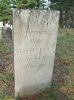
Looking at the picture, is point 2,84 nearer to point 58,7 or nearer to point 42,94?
point 42,94

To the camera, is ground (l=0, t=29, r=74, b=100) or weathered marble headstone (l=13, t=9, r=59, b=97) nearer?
weathered marble headstone (l=13, t=9, r=59, b=97)

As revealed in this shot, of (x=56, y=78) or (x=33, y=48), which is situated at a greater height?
(x=33, y=48)

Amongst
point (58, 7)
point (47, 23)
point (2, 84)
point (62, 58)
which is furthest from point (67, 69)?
point (58, 7)

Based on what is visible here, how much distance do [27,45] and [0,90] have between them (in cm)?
128

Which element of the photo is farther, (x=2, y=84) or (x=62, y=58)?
(x=62, y=58)

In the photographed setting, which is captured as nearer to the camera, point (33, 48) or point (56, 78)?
point (33, 48)

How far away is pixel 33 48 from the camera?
17.0 feet

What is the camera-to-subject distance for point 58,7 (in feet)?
Result: 105

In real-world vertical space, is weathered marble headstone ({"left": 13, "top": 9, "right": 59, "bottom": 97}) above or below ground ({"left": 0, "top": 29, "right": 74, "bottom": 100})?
above

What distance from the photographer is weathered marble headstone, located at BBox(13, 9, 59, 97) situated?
503 centimetres

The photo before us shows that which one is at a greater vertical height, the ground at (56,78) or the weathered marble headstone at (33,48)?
the weathered marble headstone at (33,48)

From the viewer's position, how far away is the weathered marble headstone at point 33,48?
16.5 ft

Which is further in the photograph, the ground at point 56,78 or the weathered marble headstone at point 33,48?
the ground at point 56,78

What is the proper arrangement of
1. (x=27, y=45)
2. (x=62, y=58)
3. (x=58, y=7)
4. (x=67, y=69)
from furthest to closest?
(x=58, y=7) → (x=62, y=58) → (x=67, y=69) → (x=27, y=45)
